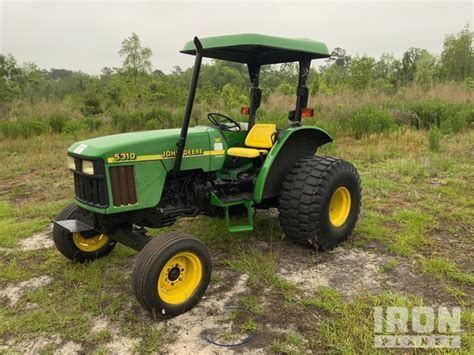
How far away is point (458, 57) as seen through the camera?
28641 millimetres

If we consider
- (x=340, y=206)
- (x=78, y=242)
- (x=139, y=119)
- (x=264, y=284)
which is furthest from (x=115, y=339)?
(x=139, y=119)

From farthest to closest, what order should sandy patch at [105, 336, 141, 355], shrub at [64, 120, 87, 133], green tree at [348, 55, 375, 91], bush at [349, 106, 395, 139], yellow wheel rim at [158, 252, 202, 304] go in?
1. green tree at [348, 55, 375, 91]
2. shrub at [64, 120, 87, 133]
3. bush at [349, 106, 395, 139]
4. yellow wheel rim at [158, 252, 202, 304]
5. sandy patch at [105, 336, 141, 355]

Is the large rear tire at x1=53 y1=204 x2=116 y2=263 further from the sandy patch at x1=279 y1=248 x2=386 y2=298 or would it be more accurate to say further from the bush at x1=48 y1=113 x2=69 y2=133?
the bush at x1=48 y1=113 x2=69 y2=133

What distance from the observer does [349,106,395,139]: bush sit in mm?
9288

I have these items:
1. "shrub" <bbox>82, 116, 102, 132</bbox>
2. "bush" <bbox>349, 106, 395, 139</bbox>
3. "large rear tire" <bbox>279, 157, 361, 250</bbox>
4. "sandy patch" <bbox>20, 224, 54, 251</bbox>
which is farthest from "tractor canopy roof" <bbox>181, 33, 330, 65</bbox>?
"shrub" <bbox>82, 116, 102, 132</bbox>

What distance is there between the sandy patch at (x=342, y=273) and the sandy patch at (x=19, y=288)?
6.52 ft

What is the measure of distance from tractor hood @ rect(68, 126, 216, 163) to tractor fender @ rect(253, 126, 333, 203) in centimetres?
58

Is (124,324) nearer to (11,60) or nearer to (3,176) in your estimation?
(3,176)

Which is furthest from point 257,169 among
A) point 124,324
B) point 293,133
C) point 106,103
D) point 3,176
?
point 106,103

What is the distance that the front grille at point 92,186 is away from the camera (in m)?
2.89

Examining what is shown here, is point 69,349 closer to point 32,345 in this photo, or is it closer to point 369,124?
point 32,345

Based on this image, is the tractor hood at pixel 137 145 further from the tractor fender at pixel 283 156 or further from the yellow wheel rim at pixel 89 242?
the yellow wheel rim at pixel 89 242

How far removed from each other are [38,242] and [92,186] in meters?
1.64

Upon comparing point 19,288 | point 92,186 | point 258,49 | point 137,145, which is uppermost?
point 258,49
